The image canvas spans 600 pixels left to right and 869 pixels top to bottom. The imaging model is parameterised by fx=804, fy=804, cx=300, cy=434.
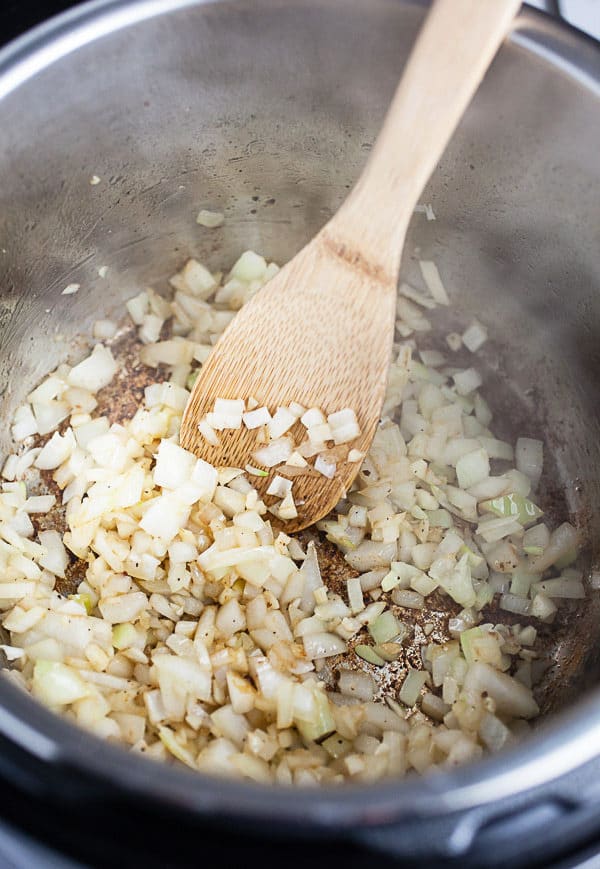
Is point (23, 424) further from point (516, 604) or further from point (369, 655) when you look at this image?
point (516, 604)

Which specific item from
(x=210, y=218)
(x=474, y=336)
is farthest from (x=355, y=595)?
(x=210, y=218)

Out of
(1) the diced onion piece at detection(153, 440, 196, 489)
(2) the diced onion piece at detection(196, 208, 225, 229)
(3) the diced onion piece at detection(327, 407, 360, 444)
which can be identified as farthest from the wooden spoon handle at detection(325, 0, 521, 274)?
(1) the diced onion piece at detection(153, 440, 196, 489)

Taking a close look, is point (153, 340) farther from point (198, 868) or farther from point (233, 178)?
point (198, 868)

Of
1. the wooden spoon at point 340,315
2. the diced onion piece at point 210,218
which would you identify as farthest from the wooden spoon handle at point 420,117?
the diced onion piece at point 210,218

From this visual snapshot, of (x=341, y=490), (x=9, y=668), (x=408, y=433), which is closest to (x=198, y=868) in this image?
(x=9, y=668)

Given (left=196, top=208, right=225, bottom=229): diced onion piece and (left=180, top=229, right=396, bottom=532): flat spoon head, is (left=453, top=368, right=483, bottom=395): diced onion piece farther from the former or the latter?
(left=196, top=208, right=225, bottom=229): diced onion piece

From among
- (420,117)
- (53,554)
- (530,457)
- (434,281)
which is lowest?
(53,554)
